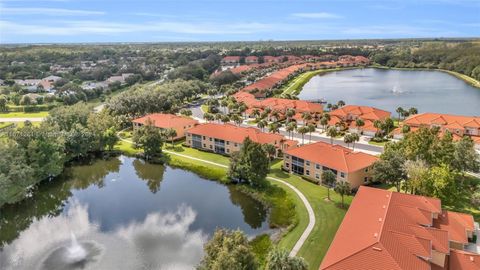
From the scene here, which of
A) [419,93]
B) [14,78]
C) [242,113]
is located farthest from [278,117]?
[14,78]

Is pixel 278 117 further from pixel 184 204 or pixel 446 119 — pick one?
pixel 184 204

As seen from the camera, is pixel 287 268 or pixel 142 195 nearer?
pixel 287 268

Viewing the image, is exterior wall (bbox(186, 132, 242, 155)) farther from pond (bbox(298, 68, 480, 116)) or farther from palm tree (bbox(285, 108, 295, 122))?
pond (bbox(298, 68, 480, 116))

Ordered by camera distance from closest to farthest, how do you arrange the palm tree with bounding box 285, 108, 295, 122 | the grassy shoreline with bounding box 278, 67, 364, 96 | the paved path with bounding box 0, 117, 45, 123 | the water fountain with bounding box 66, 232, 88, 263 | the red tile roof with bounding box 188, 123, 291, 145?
the water fountain with bounding box 66, 232, 88, 263
the red tile roof with bounding box 188, 123, 291, 145
the palm tree with bounding box 285, 108, 295, 122
the paved path with bounding box 0, 117, 45, 123
the grassy shoreline with bounding box 278, 67, 364, 96

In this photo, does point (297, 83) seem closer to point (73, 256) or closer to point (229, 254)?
point (73, 256)

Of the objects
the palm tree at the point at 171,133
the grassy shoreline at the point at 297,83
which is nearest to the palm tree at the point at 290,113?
the palm tree at the point at 171,133

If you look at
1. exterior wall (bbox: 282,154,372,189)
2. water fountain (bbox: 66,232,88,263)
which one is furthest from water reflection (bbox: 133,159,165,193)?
exterior wall (bbox: 282,154,372,189)
